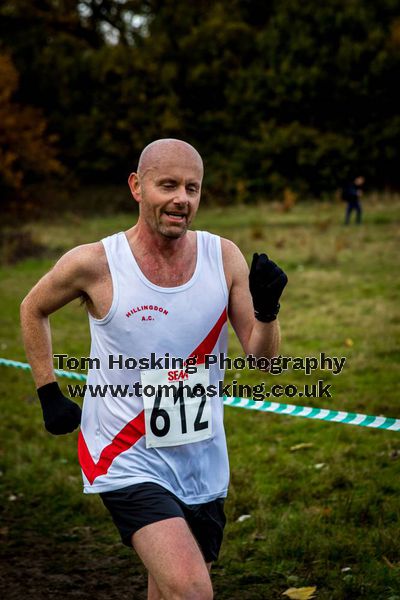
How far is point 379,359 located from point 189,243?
6254mm

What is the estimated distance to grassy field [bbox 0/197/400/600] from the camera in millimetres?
4602

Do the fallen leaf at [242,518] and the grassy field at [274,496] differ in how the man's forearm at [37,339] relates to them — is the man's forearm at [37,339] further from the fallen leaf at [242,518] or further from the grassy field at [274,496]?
the fallen leaf at [242,518]

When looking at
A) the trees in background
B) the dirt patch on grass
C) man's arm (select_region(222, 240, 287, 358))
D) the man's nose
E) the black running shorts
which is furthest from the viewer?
the trees in background

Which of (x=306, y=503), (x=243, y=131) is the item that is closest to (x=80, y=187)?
(x=243, y=131)

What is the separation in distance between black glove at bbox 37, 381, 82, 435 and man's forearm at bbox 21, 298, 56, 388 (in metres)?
0.04

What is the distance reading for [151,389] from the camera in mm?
3074

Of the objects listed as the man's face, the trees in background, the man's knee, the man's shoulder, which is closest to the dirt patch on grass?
the man's knee

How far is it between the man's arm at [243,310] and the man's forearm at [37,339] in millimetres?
756

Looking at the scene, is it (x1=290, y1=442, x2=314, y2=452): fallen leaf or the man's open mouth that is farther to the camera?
(x1=290, y1=442, x2=314, y2=452): fallen leaf

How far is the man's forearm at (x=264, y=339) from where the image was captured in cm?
306

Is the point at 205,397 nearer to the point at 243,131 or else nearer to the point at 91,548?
the point at 91,548

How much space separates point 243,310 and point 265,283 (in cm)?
28

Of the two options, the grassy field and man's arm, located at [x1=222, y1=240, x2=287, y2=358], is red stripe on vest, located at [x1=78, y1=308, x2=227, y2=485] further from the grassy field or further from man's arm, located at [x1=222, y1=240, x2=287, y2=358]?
the grassy field

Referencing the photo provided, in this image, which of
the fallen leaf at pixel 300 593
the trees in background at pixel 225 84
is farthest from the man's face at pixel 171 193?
the trees in background at pixel 225 84
